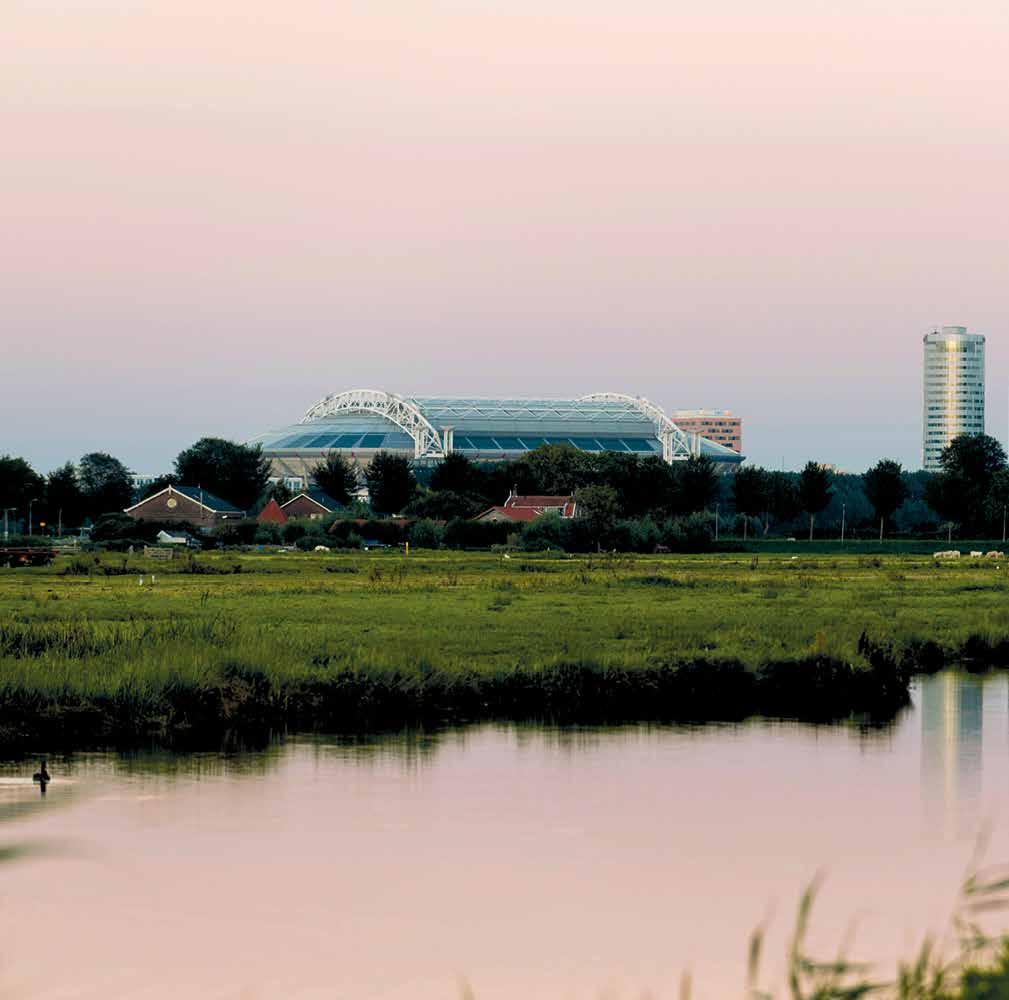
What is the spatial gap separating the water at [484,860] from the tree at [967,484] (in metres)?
118

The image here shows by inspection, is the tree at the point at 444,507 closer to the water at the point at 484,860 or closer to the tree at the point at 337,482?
the tree at the point at 337,482

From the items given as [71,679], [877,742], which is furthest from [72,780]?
[877,742]

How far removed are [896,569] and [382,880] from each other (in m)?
67.7

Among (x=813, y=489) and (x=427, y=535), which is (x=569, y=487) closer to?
(x=813, y=489)

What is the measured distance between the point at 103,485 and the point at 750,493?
58.2 m

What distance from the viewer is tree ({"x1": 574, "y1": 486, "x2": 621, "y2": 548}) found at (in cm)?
11062

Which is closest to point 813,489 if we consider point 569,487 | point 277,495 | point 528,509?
point 569,487

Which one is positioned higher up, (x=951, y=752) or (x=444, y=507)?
(x=444, y=507)

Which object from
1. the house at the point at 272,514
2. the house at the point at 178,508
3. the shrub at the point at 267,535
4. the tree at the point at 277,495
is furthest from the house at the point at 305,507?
the shrub at the point at 267,535

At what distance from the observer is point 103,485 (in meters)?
166

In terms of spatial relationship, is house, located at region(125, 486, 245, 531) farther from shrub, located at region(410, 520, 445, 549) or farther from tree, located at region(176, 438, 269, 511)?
shrub, located at region(410, 520, 445, 549)

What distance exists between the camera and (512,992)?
1550cm

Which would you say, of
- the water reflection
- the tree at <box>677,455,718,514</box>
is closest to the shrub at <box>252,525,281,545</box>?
the tree at <box>677,455,718,514</box>

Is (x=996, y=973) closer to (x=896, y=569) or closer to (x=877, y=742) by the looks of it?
(x=877, y=742)
